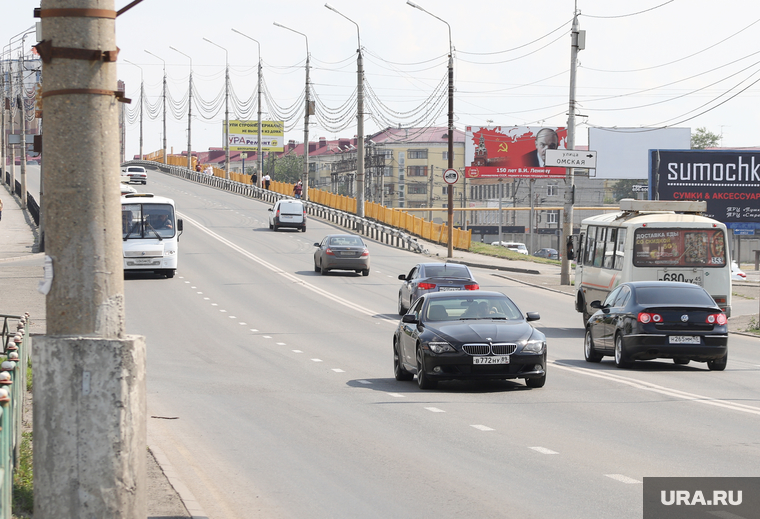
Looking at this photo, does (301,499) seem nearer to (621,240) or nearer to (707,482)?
(707,482)

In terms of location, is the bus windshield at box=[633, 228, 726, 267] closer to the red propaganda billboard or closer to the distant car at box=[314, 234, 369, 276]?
the distant car at box=[314, 234, 369, 276]

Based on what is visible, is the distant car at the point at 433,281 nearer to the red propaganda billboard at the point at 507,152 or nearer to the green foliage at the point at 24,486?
the green foliage at the point at 24,486

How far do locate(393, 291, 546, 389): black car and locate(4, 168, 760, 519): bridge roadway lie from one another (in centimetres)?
31

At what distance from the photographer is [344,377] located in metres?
16.4

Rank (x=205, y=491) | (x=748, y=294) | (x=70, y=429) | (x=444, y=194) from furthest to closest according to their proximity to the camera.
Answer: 1. (x=444, y=194)
2. (x=748, y=294)
3. (x=205, y=491)
4. (x=70, y=429)

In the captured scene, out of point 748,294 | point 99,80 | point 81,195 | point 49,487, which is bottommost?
point 748,294

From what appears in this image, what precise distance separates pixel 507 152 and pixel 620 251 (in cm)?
6599

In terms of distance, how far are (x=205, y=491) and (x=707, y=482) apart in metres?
3.88

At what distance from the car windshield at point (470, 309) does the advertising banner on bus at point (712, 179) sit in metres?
33.4

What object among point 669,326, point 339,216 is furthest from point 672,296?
point 339,216

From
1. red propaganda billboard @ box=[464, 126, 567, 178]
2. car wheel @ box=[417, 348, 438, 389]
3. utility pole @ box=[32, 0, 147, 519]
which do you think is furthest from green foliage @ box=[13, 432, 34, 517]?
red propaganda billboard @ box=[464, 126, 567, 178]

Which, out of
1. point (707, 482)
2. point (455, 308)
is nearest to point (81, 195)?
point (707, 482)

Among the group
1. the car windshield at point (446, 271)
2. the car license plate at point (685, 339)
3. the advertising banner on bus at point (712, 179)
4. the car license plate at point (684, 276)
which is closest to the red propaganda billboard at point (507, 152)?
the advertising banner on bus at point (712, 179)

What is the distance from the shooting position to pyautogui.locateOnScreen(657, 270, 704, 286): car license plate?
2373 centimetres
